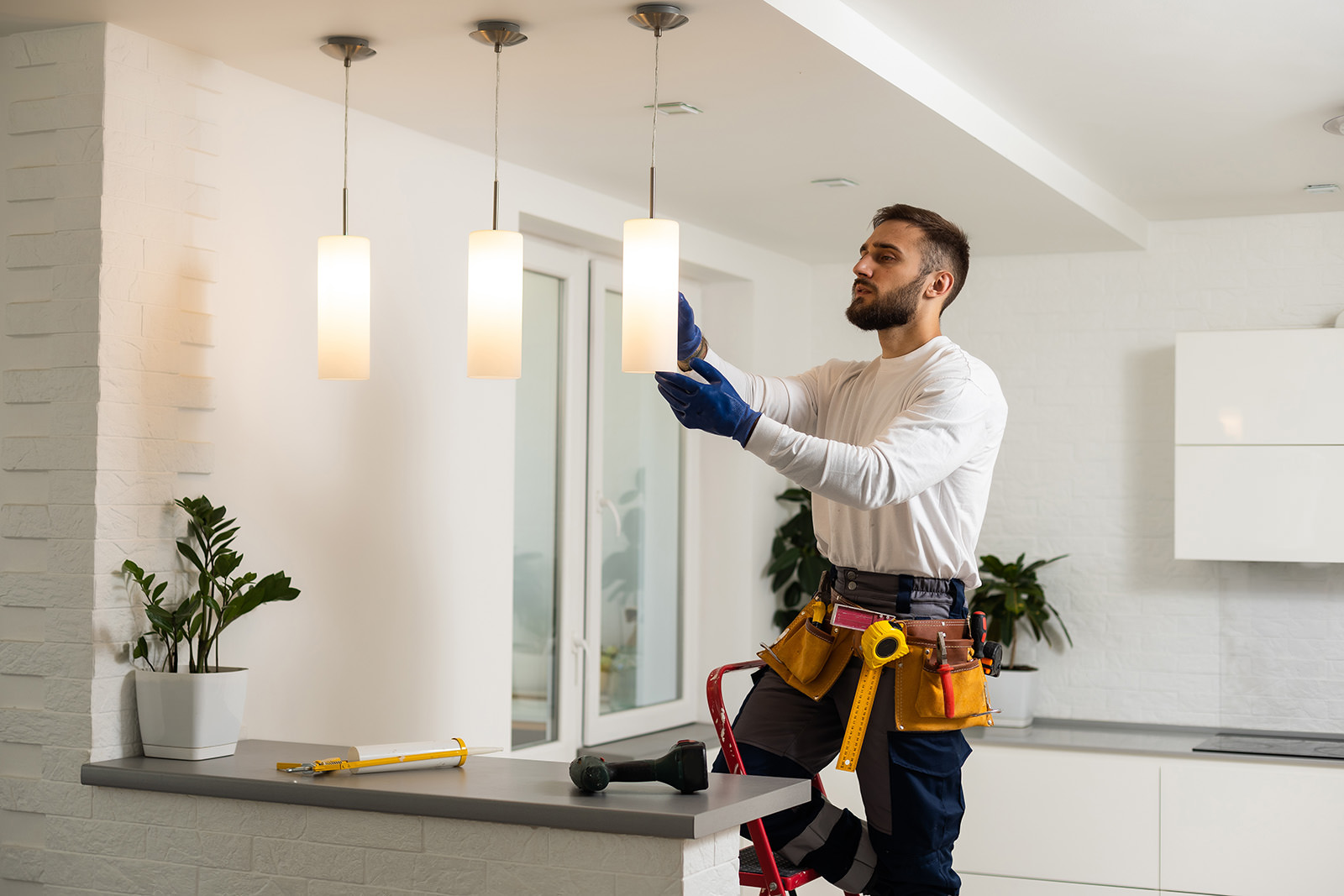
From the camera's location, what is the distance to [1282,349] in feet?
14.9

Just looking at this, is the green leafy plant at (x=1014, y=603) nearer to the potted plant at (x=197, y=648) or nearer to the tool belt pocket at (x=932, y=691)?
the tool belt pocket at (x=932, y=691)

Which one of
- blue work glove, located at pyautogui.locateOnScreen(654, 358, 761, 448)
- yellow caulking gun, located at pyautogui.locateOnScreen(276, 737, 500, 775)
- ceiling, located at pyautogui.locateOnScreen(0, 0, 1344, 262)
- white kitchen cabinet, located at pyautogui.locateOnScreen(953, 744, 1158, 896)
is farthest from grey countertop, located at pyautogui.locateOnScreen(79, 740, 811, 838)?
white kitchen cabinet, located at pyautogui.locateOnScreen(953, 744, 1158, 896)

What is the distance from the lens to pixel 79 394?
8.79 ft

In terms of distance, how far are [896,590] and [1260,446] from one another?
→ 2.41 m

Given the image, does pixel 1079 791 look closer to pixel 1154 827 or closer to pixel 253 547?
pixel 1154 827

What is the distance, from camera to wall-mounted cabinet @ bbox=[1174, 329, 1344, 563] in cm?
448

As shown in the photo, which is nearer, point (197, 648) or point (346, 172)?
point (197, 648)

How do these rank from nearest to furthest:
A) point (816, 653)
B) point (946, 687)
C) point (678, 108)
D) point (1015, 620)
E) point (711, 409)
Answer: point (711, 409) < point (946, 687) < point (816, 653) < point (678, 108) < point (1015, 620)

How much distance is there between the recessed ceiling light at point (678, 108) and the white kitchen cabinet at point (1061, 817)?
2432 mm

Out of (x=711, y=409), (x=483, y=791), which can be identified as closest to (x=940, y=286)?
(x=711, y=409)

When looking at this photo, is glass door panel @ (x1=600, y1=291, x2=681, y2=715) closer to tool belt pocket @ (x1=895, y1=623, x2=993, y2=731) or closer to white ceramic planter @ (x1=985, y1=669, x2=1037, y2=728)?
white ceramic planter @ (x1=985, y1=669, x2=1037, y2=728)

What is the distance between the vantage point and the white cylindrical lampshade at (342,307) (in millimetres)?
2828

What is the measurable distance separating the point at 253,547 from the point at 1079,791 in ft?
9.32

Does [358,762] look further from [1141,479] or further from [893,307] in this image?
[1141,479]
